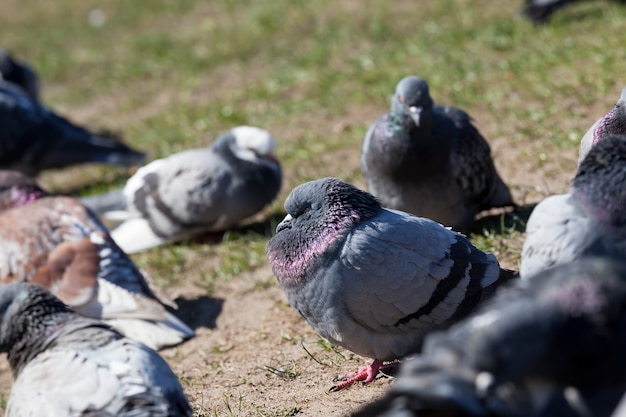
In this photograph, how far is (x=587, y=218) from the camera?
135 inches

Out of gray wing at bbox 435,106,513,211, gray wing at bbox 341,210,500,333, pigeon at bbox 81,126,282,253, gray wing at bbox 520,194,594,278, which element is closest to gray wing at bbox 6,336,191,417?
gray wing at bbox 341,210,500,333

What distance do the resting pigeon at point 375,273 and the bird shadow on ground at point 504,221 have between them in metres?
1.48

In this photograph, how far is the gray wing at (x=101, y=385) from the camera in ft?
11.6

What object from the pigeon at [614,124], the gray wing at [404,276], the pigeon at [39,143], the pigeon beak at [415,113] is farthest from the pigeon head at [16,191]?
the pigeon at [614,124]

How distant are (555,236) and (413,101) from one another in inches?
87.3

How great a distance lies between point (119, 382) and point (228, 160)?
377 cm

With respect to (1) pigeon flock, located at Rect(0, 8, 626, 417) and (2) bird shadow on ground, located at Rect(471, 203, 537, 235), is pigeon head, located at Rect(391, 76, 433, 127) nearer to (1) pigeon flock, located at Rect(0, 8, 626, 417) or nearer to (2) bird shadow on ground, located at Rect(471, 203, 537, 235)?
(1) pigeon flock, located at Rect(0, 8, 626, 417)

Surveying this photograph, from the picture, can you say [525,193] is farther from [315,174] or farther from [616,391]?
[616,391]

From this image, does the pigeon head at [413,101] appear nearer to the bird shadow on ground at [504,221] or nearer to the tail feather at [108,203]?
the bird shadow on ground at [504,221]

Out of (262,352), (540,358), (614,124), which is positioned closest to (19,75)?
(262,352)

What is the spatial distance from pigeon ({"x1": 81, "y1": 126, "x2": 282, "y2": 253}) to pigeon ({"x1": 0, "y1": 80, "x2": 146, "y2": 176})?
210 cm

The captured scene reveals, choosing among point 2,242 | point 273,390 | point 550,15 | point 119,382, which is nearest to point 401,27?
point 550,15

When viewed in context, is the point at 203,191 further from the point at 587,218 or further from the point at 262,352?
the point at 587,218

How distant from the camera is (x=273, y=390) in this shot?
15.3ft
